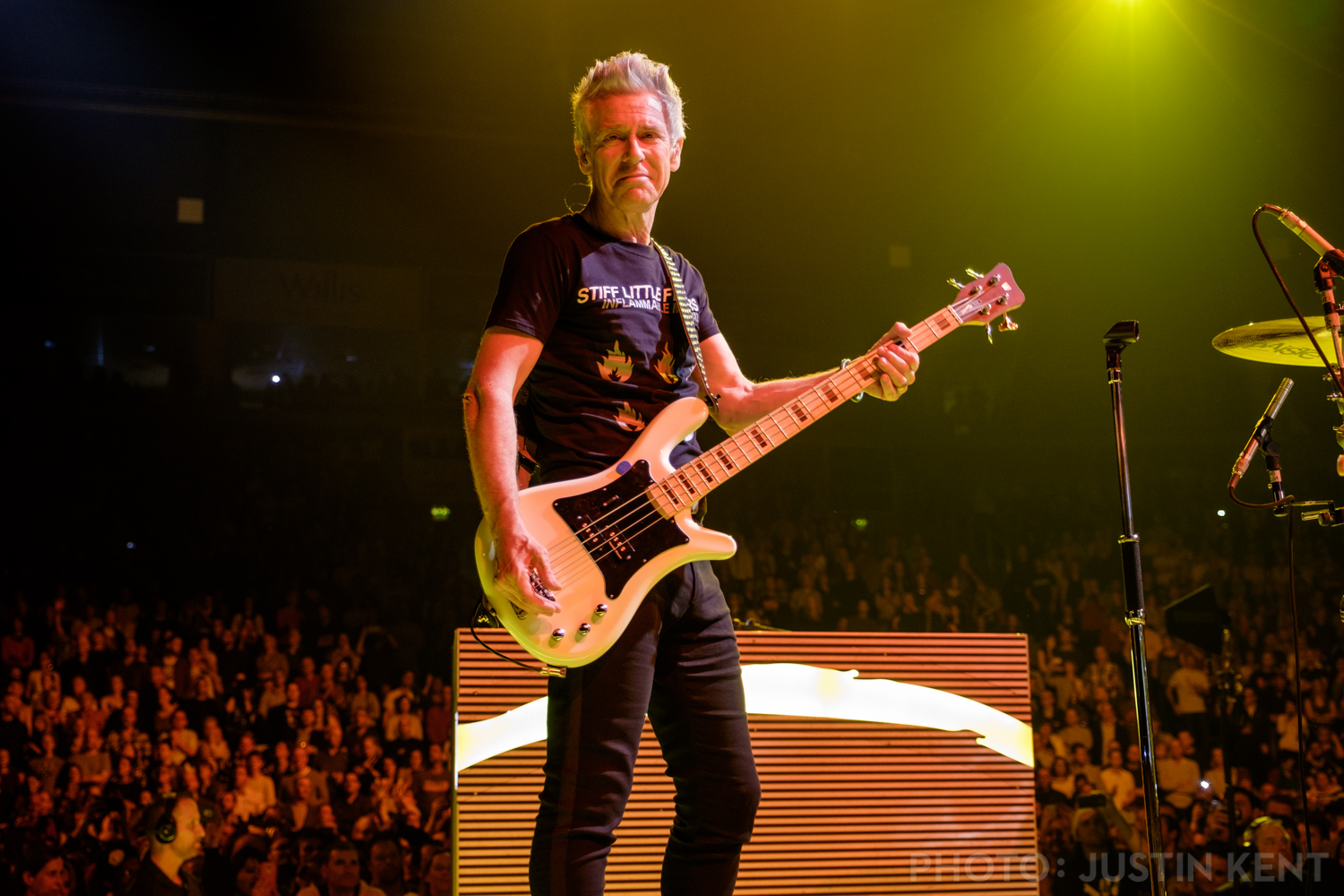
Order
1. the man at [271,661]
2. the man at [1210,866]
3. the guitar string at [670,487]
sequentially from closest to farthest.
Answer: the guitar string at [670,487]
the man at [1210,866]
the man at [271,661]

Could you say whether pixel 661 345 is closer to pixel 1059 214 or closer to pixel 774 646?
pixel 774 646

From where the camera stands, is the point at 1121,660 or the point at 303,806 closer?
the point at 303,806

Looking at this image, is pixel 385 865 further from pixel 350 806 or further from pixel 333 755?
pixel 333 755

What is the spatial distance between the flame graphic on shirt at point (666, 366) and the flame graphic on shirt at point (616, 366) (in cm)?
6

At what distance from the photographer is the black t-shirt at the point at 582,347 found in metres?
1.75

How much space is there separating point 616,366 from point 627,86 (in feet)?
1.67

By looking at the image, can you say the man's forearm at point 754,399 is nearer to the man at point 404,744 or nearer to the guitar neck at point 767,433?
the guitar neck at point 767,433

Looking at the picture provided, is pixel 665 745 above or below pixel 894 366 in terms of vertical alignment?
below

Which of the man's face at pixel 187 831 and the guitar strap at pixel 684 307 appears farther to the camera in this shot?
the man's face at pixel 187 831

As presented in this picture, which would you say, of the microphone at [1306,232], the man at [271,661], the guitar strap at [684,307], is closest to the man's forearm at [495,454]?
the guitar strap at [684,307]

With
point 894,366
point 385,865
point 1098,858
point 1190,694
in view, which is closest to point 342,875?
point 385,865

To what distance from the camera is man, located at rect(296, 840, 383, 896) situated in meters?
5.12

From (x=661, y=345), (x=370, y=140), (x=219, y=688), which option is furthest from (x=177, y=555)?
(x=661, y=345)

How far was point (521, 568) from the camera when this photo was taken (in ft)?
5.16
